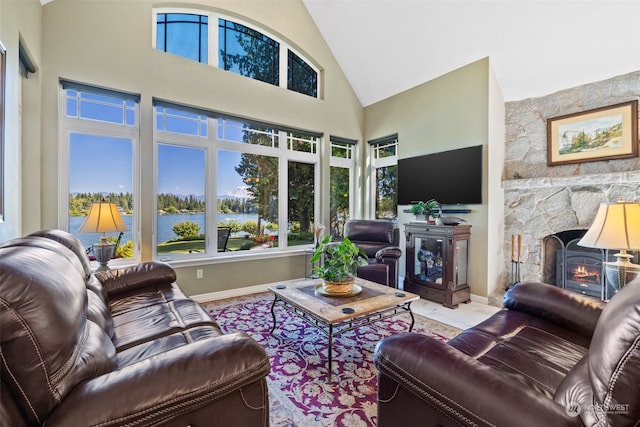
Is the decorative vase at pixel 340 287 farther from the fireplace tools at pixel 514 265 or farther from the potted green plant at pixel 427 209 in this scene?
the fireplace tools at pixel 514 265

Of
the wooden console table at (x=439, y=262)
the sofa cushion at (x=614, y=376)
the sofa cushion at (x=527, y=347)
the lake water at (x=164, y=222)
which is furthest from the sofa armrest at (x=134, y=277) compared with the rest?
the wooden console table at (x=439, y=262)

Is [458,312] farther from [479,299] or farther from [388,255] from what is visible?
[388,255]

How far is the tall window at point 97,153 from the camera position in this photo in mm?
3119

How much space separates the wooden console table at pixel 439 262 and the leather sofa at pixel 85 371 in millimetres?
3048

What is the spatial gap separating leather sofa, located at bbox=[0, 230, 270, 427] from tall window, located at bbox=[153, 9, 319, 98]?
134 inches

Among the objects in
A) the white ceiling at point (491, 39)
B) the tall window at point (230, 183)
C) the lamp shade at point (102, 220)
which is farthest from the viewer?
the tall window at point (230, 183)

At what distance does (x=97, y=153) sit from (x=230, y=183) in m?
1.52

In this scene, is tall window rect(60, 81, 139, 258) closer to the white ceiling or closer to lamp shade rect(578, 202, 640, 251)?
the white ceiling

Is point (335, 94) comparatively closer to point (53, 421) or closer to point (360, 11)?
point (360, 11)

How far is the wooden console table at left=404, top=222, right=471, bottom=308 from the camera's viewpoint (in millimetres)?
3582

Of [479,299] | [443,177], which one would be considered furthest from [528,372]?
[443,177]

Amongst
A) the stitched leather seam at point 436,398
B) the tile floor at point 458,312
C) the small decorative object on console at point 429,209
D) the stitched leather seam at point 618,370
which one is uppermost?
the small decorative object on console at point 429,209

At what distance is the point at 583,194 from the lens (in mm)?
3180

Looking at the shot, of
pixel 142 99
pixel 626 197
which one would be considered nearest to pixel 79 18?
pixel 142 99
